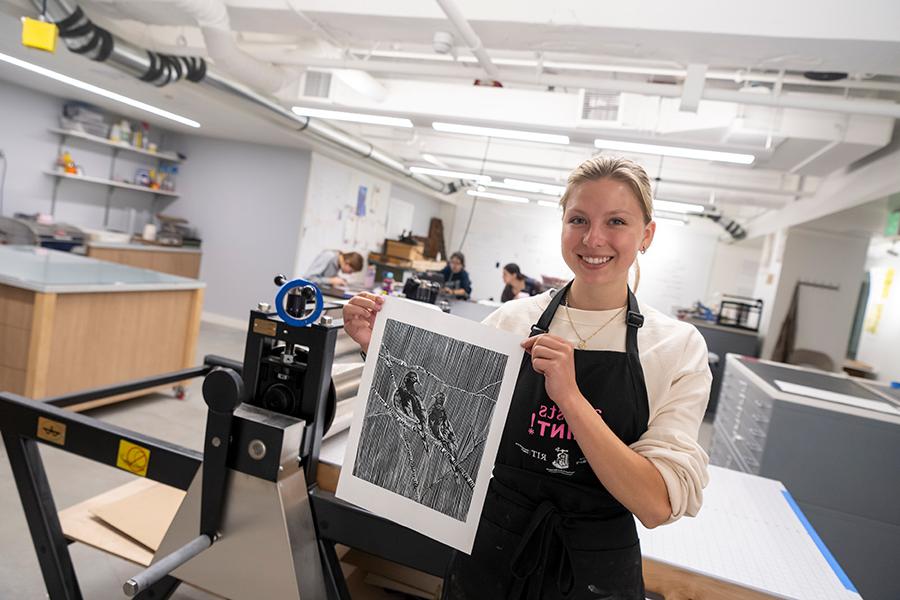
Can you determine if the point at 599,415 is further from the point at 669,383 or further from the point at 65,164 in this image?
the point at 65,164

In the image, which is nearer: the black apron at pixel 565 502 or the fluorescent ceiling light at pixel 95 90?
the black apron at pixel 565 502

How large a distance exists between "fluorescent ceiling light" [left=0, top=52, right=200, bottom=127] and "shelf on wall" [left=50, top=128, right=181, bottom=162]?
2.36ft

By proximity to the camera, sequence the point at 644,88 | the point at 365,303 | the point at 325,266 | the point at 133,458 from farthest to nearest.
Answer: the point at 325,266
the point at 644,88
the point at 133,458
the point at 365,303

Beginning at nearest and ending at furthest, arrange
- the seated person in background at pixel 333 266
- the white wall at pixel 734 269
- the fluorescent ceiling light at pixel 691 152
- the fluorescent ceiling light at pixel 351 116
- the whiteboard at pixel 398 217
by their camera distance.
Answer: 1. the fluorescent ceiling light at pixel 691 152
2. the fluorescent ceiling light at pixel 351 116
3. the seated person in background at pixel 333 266
4. the whiteboard at pixel 398 217
5. the white wall at pixel 734 269

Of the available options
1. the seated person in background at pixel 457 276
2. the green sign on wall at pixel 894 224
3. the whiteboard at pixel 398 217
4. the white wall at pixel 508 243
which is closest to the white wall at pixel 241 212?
the seated person in background at pixel 457 276

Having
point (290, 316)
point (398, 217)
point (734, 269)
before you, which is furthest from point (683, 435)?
point (734, 269)

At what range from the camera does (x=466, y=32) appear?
9.66 ft

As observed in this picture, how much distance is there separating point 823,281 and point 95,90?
819 centimetres

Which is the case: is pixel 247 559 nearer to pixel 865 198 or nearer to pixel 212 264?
pixel 865 198

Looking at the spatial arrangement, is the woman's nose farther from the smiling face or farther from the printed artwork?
the printed artwork

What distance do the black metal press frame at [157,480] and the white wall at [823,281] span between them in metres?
6.73

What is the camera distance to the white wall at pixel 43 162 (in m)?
6.10

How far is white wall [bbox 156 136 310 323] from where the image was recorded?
7.82 m

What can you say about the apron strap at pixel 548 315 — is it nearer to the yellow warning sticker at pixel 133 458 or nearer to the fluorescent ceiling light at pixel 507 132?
the yellow warning sticker at pixel 133 458
